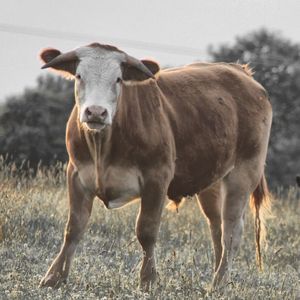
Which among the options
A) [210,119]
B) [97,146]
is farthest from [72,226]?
[210,119]

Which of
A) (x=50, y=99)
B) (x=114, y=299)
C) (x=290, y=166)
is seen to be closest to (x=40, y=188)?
(x=114, y=299)

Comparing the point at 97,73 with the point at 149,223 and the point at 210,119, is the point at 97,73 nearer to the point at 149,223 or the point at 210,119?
the point at 149,223

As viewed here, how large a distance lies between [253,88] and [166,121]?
6.86ft

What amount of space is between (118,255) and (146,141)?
2.64m

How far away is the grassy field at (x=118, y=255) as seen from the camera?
340 inches

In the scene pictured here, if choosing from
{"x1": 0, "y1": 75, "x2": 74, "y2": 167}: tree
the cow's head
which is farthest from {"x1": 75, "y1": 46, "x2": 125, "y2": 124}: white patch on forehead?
{"x1": 0, "y1": 75, "x2": 74, "y2": 167}: tree

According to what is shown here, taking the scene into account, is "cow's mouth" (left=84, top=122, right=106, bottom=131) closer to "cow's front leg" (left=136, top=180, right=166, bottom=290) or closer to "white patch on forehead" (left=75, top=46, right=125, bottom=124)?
"white patch on forehead" (left=75, top=46, right=125, bottom=124)

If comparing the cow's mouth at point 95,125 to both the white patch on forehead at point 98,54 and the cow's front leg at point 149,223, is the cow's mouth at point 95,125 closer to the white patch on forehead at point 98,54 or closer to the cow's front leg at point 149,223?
the white patch on forehead at point 98,54

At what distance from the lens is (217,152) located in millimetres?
10102

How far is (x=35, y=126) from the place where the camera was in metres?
31.4

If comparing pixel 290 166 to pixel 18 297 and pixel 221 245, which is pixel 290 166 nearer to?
pixel 221 245

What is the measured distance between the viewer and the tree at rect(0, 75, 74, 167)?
29.6m

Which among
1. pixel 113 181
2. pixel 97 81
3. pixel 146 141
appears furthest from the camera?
pixel 146 141

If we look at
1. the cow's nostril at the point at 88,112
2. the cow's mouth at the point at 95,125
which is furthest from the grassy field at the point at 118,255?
the cow's nostril at the point at 88,112
